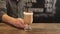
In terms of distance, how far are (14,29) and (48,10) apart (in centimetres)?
88

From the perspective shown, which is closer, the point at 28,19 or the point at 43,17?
the point at 28,19

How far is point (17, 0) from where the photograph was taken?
6.50ft

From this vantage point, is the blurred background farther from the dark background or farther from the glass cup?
the glass cup

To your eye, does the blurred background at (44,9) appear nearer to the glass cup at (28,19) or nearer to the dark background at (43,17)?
the dark background at (43,17)

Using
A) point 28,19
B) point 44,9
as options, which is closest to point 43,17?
point 44,9

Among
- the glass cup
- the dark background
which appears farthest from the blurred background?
the glass cup

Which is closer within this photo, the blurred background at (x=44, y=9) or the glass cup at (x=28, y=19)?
the glass cup at (x=28, y=19)

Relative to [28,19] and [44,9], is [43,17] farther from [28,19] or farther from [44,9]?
[28,19]

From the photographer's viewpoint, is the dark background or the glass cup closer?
the glass cup

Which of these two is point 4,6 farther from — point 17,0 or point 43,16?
point 43,16

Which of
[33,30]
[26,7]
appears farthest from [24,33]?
[26,7]

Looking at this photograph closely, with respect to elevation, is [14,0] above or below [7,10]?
above

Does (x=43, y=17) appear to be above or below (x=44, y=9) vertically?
below

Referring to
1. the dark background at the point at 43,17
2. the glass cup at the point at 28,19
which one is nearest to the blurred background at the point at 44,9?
the dark background at the point at 43,17
